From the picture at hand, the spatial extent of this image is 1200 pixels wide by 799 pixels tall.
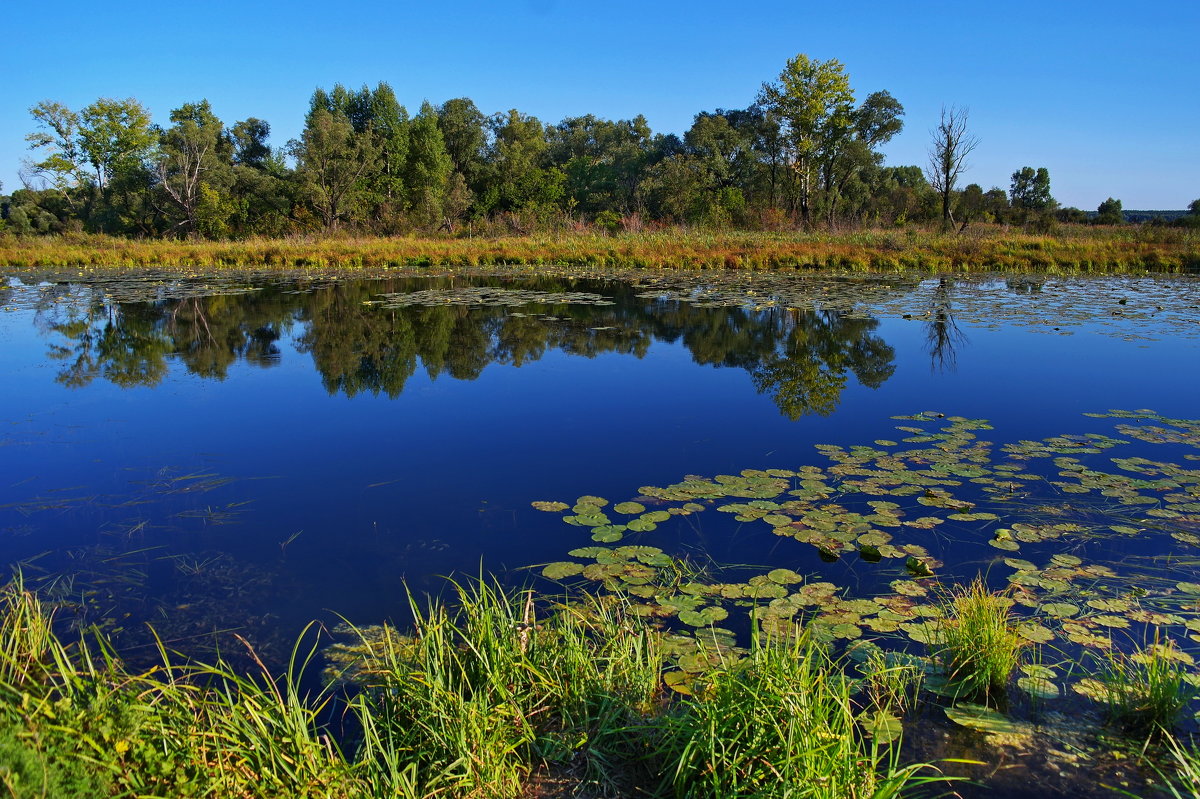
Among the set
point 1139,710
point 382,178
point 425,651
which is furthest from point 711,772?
point 382,178

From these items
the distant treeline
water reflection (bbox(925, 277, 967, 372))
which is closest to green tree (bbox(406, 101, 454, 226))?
the distant treeline

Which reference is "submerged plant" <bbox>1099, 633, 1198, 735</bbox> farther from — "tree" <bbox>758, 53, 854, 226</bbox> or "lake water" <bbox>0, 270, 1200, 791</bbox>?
"tree" <bbox>758, 53, 854, 226</bbox>

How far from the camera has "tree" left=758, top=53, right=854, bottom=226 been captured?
29.5m

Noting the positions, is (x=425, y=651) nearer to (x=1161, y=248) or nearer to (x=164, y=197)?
(x=1161, y=248)

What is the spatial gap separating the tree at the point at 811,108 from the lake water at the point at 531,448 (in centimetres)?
2053

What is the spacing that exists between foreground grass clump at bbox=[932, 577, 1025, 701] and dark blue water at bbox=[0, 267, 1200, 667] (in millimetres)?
722

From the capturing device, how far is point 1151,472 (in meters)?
4.44

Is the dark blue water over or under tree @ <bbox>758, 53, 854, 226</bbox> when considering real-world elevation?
under

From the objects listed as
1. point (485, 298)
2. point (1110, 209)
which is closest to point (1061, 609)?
point (485, 298)

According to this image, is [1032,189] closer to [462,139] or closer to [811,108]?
[811,108]

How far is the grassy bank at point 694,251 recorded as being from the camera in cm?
1841

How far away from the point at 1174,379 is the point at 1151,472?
3.91m

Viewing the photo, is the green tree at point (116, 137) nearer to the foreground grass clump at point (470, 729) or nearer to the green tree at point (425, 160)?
the green tree at point (425, 160)

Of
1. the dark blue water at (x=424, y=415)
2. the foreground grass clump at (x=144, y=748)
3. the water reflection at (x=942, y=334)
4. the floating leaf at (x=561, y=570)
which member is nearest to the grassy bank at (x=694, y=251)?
the water reflection at (x=942, y=334)
